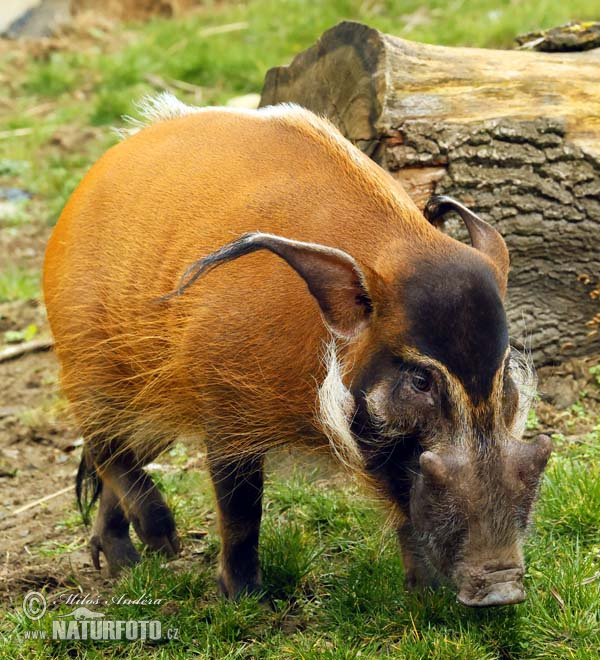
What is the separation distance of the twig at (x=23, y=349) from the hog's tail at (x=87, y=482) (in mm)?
1837

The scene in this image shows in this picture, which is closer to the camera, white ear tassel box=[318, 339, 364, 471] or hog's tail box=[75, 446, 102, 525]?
white ear tassel box=[318, 339, 364, 471]

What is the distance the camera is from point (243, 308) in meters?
3.17

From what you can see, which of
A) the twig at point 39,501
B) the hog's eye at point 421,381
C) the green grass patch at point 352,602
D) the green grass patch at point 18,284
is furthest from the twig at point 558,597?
the green grass patch at point 18,284

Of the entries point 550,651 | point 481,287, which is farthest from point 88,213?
point 550,651

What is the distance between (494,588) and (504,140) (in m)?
2.19

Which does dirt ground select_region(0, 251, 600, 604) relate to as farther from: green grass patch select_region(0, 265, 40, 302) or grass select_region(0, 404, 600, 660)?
green grass patch select_region(0, 265, 40, 302)

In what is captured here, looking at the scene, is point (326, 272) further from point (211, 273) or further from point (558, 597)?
point (558, 597)

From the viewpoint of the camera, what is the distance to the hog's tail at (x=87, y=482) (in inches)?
161

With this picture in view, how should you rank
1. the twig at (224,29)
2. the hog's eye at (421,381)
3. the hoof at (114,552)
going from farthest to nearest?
the twig at (224,29) < the hoof at (114,552) < the hog's eye at (421,381)

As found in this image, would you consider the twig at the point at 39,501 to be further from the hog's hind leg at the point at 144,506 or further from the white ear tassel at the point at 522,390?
the white ear tassel at the point at 522,390

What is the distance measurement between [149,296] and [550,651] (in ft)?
5.59

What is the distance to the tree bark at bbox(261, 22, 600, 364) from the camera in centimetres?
416

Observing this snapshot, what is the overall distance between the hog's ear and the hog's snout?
2.48 ft

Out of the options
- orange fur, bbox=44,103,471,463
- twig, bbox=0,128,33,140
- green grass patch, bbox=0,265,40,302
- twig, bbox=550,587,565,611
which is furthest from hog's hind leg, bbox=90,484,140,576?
twig, bbox=0,128,33,140
